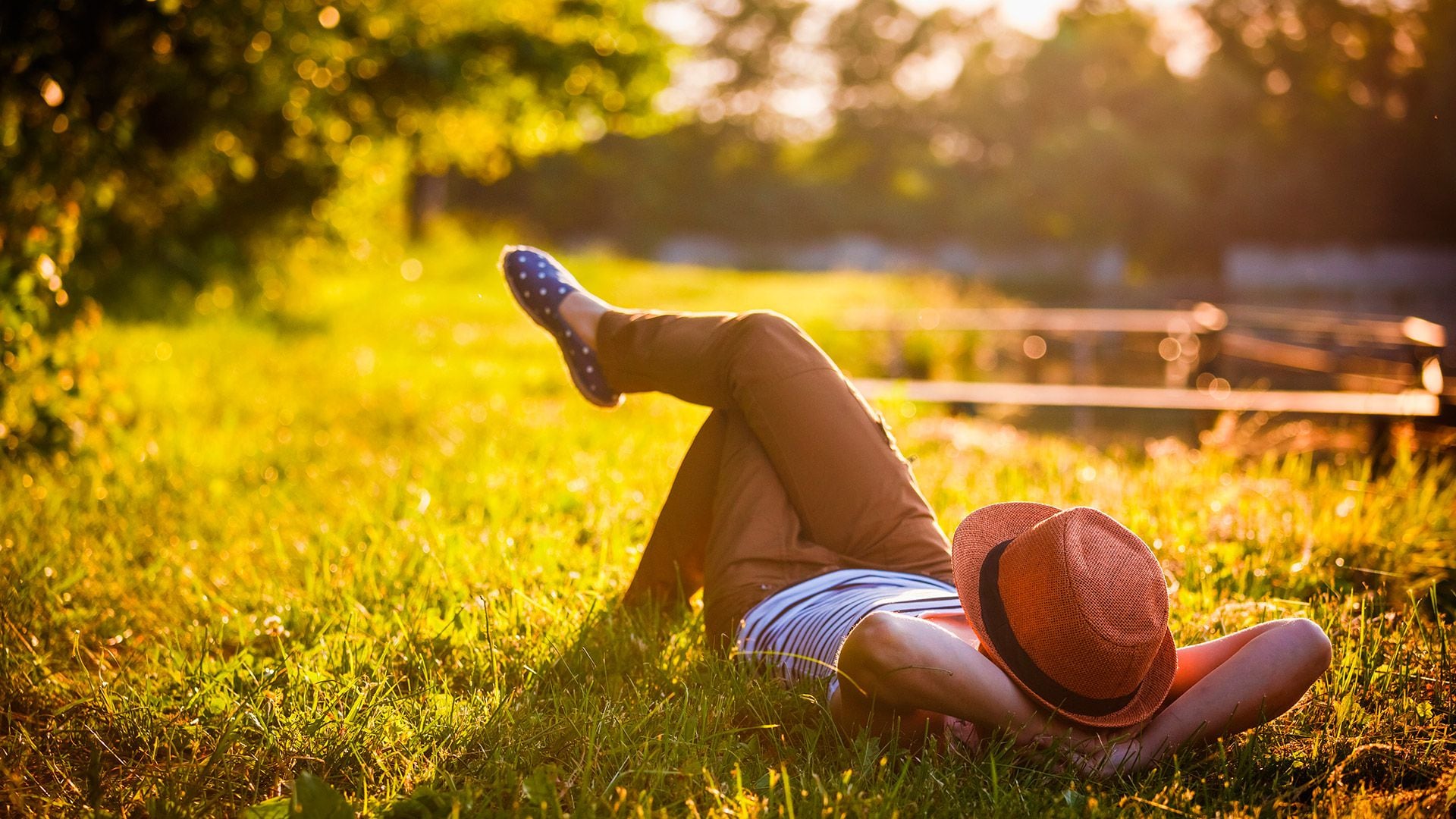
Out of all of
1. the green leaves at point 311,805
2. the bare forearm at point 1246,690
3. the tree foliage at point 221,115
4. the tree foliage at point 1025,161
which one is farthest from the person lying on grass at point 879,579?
the tree foliage at point 1025,161

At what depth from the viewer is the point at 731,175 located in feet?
155

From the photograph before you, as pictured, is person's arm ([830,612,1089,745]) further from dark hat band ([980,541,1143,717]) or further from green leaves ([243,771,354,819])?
green leaves ([243,771,354,819])

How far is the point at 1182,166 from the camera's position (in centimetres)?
3750

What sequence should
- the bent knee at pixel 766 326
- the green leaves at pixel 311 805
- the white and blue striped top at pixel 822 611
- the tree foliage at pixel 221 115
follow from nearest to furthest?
the green leaves at pixel 311 805
the white and blue striped top at pixel 822 611
the bent knee at pixel 766 326
the tree foliage at pixel 221 115

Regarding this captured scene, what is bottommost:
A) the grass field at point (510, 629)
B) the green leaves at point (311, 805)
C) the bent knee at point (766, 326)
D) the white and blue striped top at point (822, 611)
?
the grass field at point (510, 629)

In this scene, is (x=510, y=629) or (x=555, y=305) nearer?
(x=510, y=629)

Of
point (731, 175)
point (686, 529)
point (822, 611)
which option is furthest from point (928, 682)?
point (731, 175)

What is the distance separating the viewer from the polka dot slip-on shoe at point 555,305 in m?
2.98

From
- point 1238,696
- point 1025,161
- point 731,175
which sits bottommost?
point 1238,696

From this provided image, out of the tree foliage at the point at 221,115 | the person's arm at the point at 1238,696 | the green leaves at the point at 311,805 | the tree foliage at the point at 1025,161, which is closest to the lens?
the green leaves at the point at 311,805

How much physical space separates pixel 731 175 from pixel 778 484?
151 feet

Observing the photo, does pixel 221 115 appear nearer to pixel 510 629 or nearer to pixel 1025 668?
pixel 510 629

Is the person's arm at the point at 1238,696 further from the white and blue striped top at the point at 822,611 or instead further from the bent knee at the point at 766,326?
the bent knee at the point at 766,326

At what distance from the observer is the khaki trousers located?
2.47 metres
